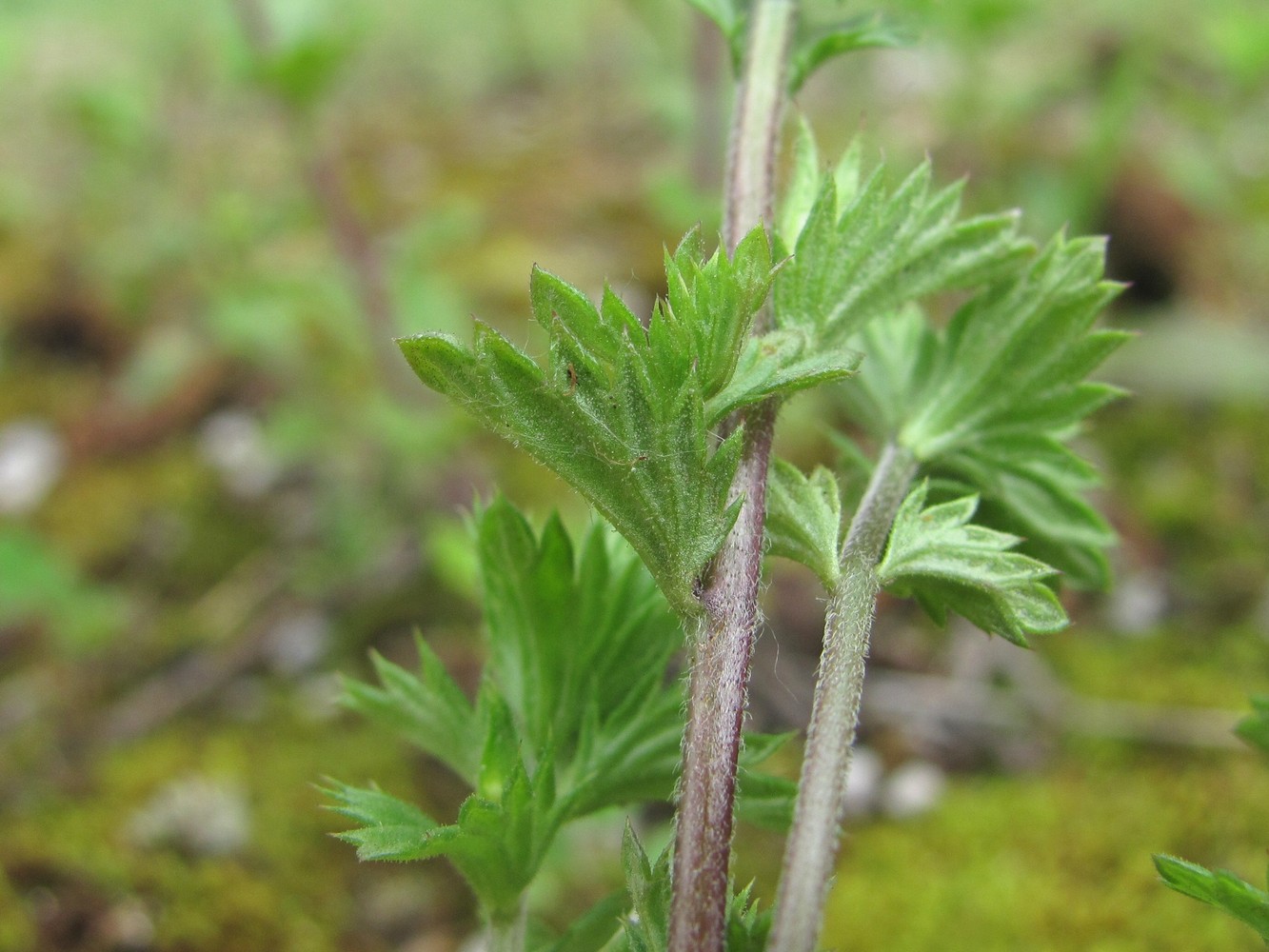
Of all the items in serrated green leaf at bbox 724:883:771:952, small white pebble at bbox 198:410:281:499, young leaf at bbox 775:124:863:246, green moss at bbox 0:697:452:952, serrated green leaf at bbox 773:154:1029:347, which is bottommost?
green moss at bbox 0:697:452:952

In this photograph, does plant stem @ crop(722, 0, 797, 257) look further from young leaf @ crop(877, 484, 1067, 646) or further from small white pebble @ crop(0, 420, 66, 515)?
small white pebble @ crop(0, 420, 66, 515)

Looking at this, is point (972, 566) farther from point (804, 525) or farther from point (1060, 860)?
point (1060, 860)

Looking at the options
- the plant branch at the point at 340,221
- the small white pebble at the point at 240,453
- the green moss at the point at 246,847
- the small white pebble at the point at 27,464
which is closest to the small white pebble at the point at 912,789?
the green moss at the point at 246,847

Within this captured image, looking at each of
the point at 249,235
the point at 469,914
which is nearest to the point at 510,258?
the point at 249,235

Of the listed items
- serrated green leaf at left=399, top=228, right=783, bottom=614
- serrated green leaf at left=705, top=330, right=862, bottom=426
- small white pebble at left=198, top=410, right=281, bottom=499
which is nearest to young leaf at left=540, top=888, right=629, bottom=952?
serrated green leaf at left=399, top=228, right=783, bottom=614

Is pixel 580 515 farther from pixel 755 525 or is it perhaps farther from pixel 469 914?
pixel 755 525
